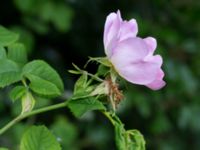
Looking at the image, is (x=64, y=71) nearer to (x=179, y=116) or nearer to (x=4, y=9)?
(x=4, y=9)

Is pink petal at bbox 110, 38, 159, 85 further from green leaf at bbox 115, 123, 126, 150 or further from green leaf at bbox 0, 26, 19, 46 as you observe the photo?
green leaf at bbox 0, 26, 19, 46

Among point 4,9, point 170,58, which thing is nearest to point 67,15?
point 4,9

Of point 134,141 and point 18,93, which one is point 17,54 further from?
point 134,141

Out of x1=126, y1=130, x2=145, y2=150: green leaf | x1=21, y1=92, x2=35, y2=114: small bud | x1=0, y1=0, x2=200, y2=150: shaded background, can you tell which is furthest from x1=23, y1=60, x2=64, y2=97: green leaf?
x1=0, y1=0, x2=200, y2=150: shaded background

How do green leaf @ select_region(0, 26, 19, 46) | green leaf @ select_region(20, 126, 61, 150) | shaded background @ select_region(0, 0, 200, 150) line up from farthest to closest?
shaded background @ select_region(0, 0, 200, 150) < green leaf @ select_region(0, 26, 19, 46) < green leaf @ select_region(20, 126, 61, 150)

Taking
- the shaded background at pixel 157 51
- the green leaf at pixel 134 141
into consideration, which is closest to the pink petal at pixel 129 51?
the green leaf at pixel 134 141

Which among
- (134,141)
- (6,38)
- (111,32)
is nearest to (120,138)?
(134,141)
